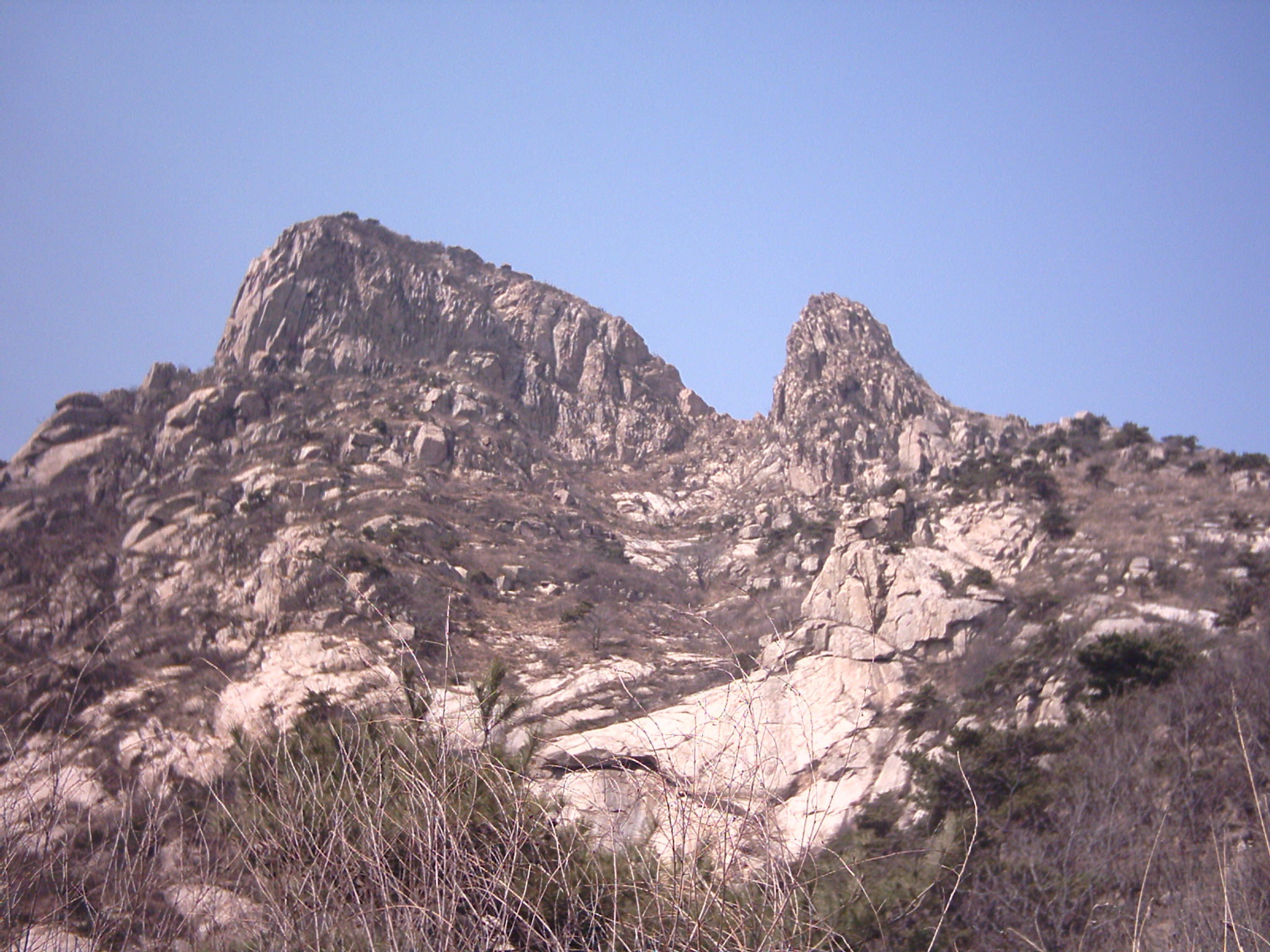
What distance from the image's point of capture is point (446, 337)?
6003 cm

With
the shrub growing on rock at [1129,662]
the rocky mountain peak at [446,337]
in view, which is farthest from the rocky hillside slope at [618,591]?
the rocky mountain peak at [446,337]

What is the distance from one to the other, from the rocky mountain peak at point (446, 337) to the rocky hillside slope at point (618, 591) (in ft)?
1.01

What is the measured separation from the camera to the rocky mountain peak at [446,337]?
56.0 meters

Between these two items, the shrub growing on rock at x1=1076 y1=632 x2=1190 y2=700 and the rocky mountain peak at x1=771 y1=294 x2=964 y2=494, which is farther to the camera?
the rocky mountain peak at x1=771 y1=294 x2=964 y2=494

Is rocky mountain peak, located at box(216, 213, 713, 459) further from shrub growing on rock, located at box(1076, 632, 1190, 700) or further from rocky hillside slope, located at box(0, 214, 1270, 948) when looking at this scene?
shrub growing on rock, located at box(1076, 632, 1190, 700)

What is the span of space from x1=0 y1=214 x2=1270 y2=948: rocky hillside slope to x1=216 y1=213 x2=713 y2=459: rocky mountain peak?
31 cm

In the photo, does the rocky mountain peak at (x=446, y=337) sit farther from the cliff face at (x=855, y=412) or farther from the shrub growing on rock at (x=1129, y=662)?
the shrub growing on rock at (x=1129, y=662)

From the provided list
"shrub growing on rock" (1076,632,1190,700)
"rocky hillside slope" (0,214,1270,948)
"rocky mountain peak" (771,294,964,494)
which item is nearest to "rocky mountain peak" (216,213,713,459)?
"rocky hillside slope" (0,214,1270,948)

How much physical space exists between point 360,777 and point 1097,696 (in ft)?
56.3

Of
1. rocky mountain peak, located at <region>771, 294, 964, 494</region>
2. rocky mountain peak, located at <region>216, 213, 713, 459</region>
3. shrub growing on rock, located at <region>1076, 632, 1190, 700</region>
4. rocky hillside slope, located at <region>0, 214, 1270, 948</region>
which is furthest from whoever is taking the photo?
rocky mountain peak, located at <region>216, 213, 713, 459</region>

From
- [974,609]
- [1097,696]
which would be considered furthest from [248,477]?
[1097,696]

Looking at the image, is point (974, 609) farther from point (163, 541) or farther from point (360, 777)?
point (163, 541)

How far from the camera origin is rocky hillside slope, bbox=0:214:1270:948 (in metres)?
8.30

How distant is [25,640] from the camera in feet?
76.9
